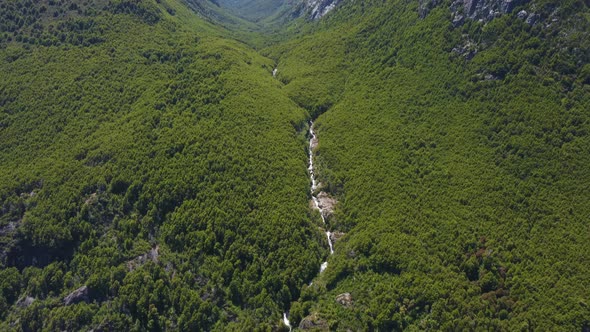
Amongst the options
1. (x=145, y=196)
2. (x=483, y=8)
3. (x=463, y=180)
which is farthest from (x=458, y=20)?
(x=145, y=196)

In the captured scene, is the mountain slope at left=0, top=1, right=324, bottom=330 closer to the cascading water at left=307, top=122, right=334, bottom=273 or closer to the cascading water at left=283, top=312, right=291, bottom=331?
the cascading water at left=283, top=312, right=291, bottom=331

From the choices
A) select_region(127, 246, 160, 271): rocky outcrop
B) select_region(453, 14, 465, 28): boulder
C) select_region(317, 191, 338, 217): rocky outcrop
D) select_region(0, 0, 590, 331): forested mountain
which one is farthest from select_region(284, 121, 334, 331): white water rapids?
select_region(453, 14, 465, 28): boulder

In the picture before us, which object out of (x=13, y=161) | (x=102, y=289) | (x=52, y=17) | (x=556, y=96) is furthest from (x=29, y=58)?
(x=556, y=96)

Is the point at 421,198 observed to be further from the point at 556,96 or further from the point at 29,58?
the point at 29,58

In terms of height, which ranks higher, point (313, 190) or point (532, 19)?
point (532, 19)

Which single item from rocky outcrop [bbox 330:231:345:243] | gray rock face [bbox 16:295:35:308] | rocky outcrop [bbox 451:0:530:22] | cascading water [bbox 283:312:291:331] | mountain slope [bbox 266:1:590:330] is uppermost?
rocky outcrop [bbox 451:0:530:22]

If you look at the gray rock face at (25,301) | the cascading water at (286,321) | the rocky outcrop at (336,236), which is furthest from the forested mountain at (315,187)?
the gray rock face at (25,301)

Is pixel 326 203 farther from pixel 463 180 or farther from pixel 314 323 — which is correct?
pixel 314 323
